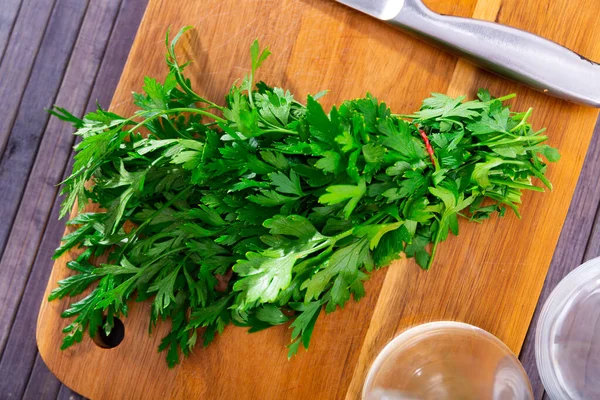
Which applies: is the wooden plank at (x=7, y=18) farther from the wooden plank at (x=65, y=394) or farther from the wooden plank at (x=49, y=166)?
the wooden plank at (x=65, y=394)

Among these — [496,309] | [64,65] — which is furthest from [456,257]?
[64,65]

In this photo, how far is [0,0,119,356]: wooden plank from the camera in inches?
57.1

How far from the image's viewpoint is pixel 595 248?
141 cm

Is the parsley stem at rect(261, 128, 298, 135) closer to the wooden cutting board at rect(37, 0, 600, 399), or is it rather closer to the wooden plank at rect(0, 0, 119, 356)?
the wooden cutting board at rect(37, 0, 600, 399)

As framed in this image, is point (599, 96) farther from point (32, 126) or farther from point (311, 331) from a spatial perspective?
point (32, 126)

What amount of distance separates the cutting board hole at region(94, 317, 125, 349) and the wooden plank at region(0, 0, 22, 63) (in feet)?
2.90

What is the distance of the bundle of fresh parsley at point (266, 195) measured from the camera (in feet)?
2.85

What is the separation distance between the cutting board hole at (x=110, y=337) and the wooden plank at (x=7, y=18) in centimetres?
88

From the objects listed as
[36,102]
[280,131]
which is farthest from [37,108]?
[280,131]

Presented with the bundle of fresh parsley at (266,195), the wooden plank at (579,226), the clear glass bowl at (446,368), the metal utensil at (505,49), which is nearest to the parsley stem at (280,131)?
the bundle of fresh parsley at (266,195)

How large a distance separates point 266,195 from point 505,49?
21.3 inches

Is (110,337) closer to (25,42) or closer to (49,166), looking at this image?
(49,166)

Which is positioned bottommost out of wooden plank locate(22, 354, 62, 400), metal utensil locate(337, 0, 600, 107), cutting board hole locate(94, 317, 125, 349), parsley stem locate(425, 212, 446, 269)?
wooden plank locate(22, 354, 62, 400)

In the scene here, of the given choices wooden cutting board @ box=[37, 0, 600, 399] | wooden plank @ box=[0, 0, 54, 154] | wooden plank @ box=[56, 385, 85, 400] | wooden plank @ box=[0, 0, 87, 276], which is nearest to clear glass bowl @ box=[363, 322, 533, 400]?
wooden cutting board @ box=[37, 0, 600, 399]
